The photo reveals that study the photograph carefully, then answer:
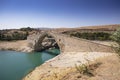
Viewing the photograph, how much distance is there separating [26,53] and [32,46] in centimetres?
335

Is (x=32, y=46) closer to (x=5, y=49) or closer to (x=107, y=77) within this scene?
(x=5, y=49)

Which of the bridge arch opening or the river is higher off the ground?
the bridge arch opening

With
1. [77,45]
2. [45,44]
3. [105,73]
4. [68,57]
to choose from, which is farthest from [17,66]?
[45,44]

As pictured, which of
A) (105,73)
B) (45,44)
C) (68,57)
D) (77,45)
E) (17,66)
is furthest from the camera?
(45,44)

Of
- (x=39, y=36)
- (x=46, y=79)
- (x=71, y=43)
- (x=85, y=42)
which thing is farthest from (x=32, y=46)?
(x=46, y=79)

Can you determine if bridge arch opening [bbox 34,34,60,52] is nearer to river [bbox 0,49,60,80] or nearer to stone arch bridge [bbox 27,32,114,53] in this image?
river [bbox 0,49,60,80]

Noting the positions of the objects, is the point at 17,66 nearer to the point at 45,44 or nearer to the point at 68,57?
the point at 68,57

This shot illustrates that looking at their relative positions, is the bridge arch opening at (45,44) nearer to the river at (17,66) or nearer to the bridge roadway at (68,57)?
the river at (17,66)

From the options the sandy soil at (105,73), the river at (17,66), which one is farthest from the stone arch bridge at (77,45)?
the sandy soil at (105,73)

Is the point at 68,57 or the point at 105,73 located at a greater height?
the point at 105,73

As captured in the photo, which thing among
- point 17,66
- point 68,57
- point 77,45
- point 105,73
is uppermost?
point 77,45

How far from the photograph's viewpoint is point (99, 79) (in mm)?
13219

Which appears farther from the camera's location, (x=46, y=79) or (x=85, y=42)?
(x=85, y=42)

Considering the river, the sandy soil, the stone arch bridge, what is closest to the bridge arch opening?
the river
